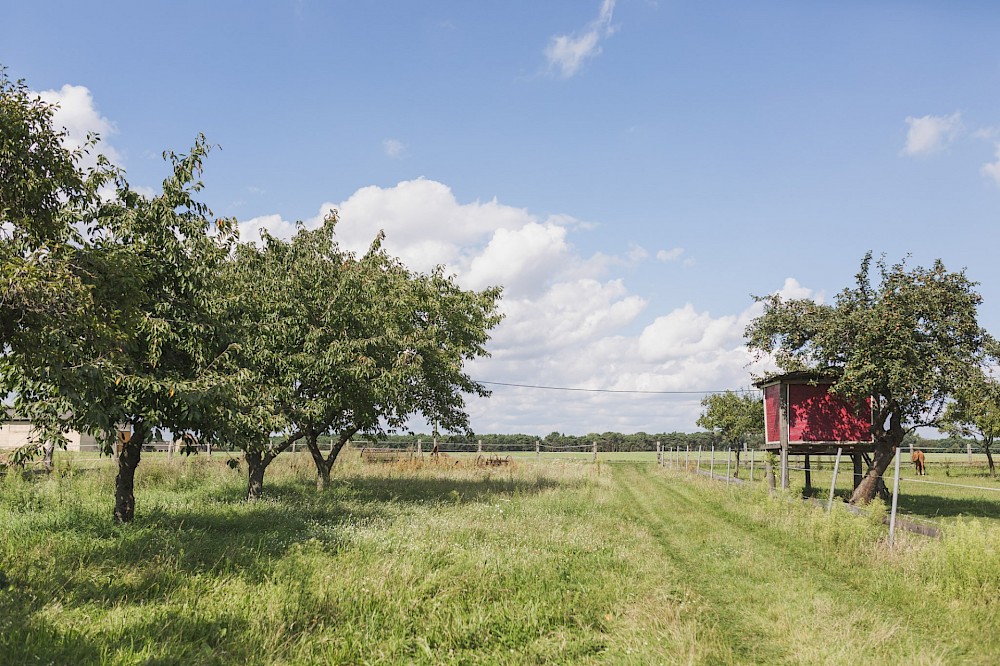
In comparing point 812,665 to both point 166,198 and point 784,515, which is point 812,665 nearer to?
point 784,515

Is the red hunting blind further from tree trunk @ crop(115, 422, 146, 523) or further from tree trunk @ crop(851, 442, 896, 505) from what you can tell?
tree trunk @ crop(115, 422, 146, 523)

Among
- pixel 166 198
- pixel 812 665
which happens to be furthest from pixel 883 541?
pixel 166 198

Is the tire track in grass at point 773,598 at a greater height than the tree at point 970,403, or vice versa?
the tree at point 970,403

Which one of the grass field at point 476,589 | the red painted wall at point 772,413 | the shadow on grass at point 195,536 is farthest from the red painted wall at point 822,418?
the shadow on grass at point 195,536

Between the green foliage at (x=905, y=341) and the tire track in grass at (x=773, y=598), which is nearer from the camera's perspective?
the tire track in grass at (x=773, y=598)

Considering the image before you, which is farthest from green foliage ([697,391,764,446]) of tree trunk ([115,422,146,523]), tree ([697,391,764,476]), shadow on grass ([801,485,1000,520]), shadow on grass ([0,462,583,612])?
tree trunk ([115,422,146,523])

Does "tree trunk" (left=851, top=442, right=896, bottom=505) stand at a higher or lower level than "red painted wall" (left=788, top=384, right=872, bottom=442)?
lower

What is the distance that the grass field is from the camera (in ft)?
23.7

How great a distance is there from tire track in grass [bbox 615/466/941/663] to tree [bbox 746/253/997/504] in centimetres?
791

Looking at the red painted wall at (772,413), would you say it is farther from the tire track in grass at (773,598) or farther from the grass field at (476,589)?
the grass field at (476,589)

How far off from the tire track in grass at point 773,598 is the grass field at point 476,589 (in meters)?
0.04

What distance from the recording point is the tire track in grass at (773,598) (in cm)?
729

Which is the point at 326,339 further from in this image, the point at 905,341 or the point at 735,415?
the point at 735,415

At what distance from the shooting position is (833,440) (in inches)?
943
